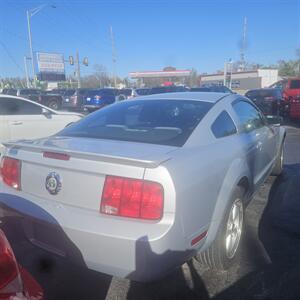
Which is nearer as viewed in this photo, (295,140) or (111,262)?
(111,262)

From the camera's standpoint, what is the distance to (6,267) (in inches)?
60.8

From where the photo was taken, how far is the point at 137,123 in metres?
3.33

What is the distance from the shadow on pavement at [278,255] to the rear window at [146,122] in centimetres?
132

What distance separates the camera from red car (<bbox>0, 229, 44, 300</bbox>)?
1504mm

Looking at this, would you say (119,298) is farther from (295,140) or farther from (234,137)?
(295,140)

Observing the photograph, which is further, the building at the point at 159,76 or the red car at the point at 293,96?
the building at the point at 159,76

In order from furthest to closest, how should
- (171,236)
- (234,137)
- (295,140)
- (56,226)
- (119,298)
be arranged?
1. (295,140)
2. (234,137)
3. (119,298)
4. (56,226)
5. (171,236)

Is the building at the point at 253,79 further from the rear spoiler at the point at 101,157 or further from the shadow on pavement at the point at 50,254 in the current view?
the rear spoiler at the point at 101,157

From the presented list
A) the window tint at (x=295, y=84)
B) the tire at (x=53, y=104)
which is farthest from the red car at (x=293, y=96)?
the tire at (x=53, y=104)

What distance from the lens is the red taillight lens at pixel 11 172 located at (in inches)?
107

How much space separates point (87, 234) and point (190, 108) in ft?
5.56

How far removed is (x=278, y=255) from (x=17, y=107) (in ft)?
21.0

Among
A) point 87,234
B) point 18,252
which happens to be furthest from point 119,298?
point 18,252

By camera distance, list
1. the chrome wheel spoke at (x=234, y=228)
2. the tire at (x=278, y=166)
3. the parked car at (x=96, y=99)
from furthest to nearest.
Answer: the parked car at (x=96, y=99) < the tire at (x=278, y=166) < the chrome wheel spoke at (x=234, y=228)
